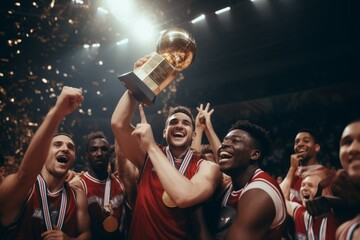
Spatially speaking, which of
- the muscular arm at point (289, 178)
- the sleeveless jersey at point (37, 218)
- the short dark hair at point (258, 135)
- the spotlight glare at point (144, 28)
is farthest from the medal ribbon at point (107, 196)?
the spotlight glare at point (144, 28)

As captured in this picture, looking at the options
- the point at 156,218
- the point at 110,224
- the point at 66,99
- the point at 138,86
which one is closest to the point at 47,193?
the point at 110,224

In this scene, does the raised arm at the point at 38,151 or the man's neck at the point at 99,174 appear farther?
the man's neck at the point at 99,174

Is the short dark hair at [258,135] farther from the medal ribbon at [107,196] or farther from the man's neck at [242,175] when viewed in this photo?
the medal ribbon at [107,196]

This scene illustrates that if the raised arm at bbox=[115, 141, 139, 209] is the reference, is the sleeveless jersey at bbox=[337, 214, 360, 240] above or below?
below

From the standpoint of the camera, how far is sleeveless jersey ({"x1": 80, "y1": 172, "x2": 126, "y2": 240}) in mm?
3010

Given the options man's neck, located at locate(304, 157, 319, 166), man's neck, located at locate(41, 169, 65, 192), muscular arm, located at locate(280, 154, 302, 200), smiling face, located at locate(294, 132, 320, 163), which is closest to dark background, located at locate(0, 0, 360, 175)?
smiling face, located at locate(294, 132, 320, 163)

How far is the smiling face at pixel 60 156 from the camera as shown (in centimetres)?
268

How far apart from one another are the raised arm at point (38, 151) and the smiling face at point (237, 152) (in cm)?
106

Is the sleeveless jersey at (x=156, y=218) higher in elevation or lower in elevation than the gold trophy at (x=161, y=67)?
lower

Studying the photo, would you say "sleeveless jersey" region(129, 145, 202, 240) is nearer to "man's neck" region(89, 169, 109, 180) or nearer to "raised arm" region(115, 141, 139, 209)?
"raised arm" region(115, 141, 139, 209)

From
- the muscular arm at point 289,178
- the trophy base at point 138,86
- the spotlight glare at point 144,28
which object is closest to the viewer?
the trophy base at point 138,86

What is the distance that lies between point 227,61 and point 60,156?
10274 millimetres

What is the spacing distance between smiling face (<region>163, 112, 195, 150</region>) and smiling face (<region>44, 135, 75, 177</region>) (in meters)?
0.90

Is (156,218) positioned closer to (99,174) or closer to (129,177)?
(129,177)
